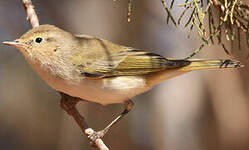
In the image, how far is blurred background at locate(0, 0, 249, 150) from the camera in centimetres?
666

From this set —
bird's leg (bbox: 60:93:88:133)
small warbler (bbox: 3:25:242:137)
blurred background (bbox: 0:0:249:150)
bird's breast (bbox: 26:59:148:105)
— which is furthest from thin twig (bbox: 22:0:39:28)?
blurred background (bbox: 0:0:249:150)

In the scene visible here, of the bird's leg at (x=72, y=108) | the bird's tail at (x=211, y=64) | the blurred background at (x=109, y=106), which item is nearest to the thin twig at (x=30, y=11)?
the bird's leg at (x=72, y=108)

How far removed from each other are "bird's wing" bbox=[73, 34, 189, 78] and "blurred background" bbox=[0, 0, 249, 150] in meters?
2.54

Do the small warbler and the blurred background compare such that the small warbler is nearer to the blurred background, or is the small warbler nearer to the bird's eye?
A: the bird's eye

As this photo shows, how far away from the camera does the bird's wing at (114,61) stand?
12.5 ft

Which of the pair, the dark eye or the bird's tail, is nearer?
the bird's tail

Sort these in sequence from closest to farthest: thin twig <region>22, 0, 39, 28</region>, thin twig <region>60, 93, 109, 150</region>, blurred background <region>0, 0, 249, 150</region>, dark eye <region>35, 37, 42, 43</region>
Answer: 1. thin twig <region>60, 93, 109, 150</region>
2. dark eye <region>35, 37, 42, 43</region>
3. thin twig <region>22, 0, 39, 28</region>
4. blurred background <region>0, 0, 249, 150</region>

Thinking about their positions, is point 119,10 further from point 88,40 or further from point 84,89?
point 84,89

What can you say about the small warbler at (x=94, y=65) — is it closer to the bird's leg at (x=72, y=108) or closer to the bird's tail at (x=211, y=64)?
the bird's tail at (x=211, y=64)

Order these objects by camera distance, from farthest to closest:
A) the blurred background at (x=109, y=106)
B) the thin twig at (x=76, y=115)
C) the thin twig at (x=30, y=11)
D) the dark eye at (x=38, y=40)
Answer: the blurred background at (x=109, y=106), the thin twig at (x=30, y=11), the dark eye at (x=38, y=40), the thin twig at (x=76, y=115)

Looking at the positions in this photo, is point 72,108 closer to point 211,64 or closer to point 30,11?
point 30,11

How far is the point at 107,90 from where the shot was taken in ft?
12.3

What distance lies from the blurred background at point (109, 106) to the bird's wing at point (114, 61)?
2.54 m

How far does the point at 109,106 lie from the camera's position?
694 centimetres
